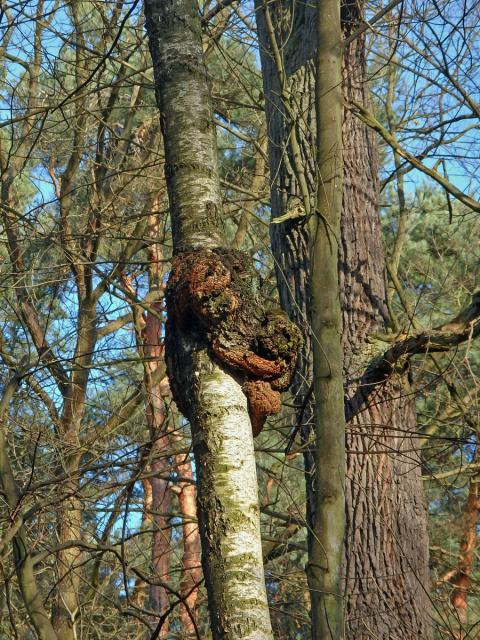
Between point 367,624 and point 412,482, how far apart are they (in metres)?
0.68

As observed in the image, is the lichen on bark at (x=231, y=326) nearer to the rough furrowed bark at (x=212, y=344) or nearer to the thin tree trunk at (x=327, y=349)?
the rough furrowed bark at (x=212, y=344)

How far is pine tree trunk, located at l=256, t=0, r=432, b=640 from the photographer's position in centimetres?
339

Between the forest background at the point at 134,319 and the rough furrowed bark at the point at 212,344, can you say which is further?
the forest background at the point at 134,319

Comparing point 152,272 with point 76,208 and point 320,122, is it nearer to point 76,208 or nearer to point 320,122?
point 76,208

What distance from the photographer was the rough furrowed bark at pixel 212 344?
1.80m

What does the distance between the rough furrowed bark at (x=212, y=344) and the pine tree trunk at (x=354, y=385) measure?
31.6 inches

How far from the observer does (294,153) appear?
305 cm

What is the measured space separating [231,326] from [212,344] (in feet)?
0.24

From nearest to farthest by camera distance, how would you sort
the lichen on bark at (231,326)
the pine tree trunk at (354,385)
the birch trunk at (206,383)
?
the birch trunk at (206,383) < the lichen on bark at (231,326) < the pine tree trunk at (354,385)

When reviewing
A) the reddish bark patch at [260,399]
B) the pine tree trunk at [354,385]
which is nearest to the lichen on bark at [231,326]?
the reddish bark patch at [260,399]

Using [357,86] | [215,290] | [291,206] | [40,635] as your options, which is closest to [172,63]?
[215,290]

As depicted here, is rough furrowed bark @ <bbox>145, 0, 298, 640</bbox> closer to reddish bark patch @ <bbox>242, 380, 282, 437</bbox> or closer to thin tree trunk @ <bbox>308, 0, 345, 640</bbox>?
reddish bark patch @ <bbox>242, 380, 282, 437</bbox>

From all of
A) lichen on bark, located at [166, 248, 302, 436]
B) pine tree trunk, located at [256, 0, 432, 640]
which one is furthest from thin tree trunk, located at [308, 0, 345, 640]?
pine tree trunk, located at [256, 0, 432, 640]

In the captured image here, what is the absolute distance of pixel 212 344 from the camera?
2041 mm
